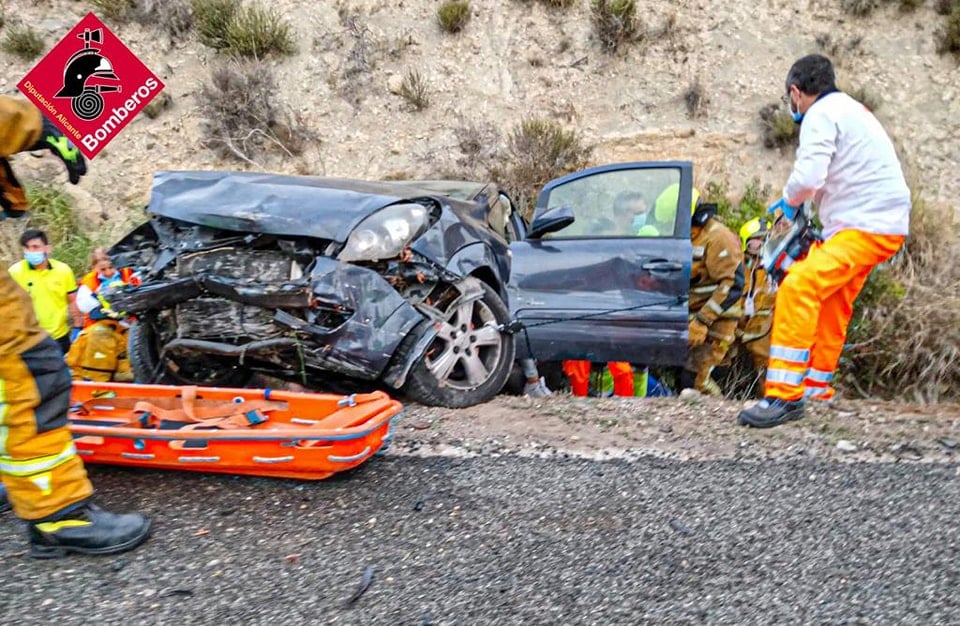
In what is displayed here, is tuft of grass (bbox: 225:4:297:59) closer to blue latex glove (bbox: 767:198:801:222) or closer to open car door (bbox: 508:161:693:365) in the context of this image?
open car door (bbox: 508:161:693:365)

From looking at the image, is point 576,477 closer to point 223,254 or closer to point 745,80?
point 223,254

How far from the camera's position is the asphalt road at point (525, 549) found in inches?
95.0

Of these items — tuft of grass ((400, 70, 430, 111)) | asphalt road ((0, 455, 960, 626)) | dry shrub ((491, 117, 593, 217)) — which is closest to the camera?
asphalt road ((0, 455, 960, 626))

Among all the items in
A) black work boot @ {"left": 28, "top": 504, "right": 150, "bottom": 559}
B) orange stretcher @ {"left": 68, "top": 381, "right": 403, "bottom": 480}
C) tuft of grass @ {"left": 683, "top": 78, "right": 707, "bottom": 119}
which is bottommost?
black work boot @ {"left": 28, "top": 504, "right": 150, "bottom": 559}

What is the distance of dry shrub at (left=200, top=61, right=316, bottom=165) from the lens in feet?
38.8

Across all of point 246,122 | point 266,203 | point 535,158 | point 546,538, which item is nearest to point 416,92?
point 246,122

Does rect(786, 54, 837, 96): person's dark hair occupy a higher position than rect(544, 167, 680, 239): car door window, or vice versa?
rect(786, 54, 837, 96): person's dark hair

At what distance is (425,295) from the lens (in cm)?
415

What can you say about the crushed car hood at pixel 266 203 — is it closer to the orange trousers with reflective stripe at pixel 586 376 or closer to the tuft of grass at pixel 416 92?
the orange trousers with reflective stripe at pixel 586 376

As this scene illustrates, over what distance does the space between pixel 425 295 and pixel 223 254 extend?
1.04 metres

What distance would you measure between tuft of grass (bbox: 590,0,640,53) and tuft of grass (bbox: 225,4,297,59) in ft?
16.2

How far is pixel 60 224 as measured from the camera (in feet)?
31.2

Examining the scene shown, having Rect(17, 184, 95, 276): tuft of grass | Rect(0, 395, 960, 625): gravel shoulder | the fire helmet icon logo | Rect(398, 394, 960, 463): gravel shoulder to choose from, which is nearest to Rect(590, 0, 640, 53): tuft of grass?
the fire helmet icon logo

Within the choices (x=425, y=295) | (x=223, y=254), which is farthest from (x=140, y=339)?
(x=425, y=295)
